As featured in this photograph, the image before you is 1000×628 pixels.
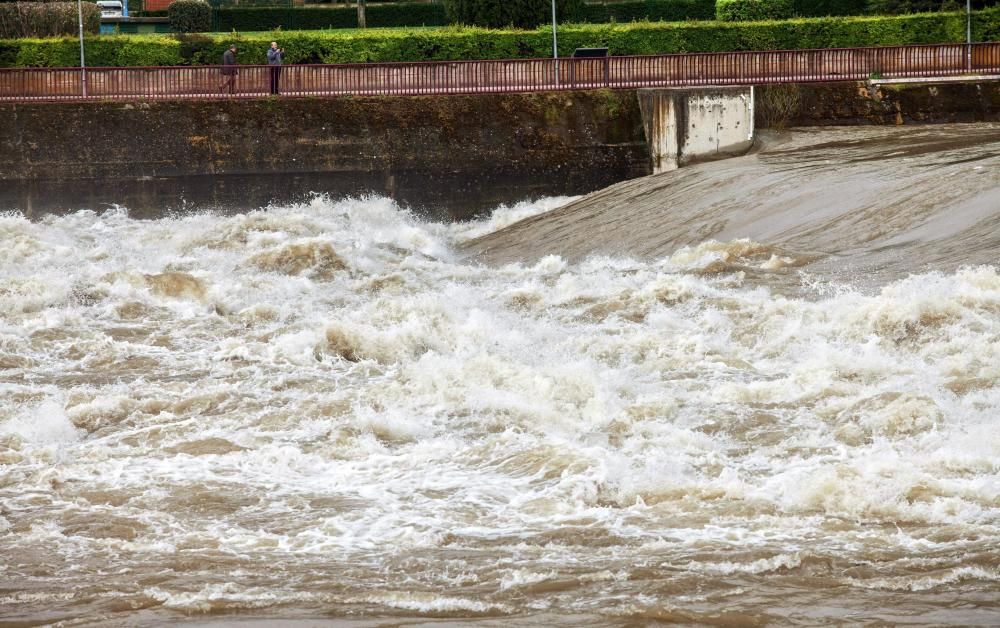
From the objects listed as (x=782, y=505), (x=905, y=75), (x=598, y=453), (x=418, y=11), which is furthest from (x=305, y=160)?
(x=418, y=11)

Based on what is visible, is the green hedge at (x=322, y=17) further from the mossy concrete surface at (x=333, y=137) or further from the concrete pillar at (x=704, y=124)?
the concrete pillar at (x=704, y=124)

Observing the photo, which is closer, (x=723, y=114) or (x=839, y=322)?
(x=839, y=322)

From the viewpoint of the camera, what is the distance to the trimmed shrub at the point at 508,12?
3350 cm

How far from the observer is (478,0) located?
112ft

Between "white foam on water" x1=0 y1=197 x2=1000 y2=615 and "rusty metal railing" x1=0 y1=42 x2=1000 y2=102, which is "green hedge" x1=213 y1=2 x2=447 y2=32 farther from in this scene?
"white foam on water" x1=0 y1=197 x2=1000 y2=615

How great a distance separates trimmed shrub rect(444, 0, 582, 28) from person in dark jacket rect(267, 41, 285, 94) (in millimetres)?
6147

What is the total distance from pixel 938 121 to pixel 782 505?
56.5 ft

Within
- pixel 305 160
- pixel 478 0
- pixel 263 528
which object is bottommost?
pixel 263 528

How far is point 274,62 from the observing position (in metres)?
26.6

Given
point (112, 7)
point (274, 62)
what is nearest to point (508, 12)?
point (274, 62)

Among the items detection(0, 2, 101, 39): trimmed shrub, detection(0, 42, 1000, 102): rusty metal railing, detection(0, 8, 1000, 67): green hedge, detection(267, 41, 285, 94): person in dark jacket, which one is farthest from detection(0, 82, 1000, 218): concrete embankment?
detection(0, 2, 101, 39): trimmed shrub

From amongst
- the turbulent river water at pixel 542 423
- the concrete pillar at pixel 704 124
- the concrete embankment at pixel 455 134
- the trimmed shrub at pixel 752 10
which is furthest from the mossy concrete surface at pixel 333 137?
the trimmed shrub at pixel 752 10

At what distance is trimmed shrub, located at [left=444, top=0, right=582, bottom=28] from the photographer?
110 feet

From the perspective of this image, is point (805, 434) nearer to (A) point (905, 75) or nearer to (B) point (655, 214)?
(B) point (655, 214)
